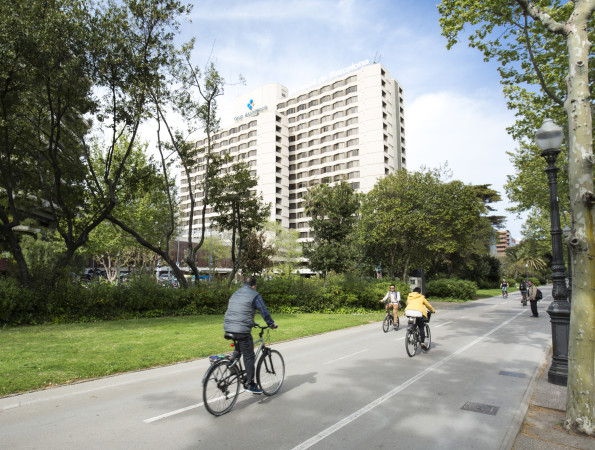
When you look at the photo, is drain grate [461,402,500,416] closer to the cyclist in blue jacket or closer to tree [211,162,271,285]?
the cyclist in blue jacket

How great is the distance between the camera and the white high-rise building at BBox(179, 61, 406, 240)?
74.1m

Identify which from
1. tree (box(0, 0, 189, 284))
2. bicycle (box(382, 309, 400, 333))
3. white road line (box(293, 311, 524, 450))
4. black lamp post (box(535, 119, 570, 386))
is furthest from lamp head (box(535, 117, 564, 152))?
tree (box(0, 0, 189, 284))

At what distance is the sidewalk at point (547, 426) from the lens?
4.07 m

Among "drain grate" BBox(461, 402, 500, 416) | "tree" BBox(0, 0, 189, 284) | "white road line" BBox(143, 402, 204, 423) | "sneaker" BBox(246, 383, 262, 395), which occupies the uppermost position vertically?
"tree" BBox(0, 0, 189, 284)

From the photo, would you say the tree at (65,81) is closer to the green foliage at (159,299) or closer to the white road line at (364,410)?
the green foliage at (159,299)

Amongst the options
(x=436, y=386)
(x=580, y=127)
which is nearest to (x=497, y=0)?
(x=580, y=127)

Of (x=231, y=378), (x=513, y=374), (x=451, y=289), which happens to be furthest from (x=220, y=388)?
(x=451, y=289)

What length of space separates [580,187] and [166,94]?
18.6m

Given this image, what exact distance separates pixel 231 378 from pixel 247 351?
421mm

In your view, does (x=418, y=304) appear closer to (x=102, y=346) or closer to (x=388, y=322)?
(x=388, y=322)

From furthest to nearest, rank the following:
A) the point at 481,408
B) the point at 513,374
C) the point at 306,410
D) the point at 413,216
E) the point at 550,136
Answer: the point at 413,216
the point at 513,374
the point at 550,136
the point at 481,408
the point at 306,410

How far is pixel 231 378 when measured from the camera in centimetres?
525

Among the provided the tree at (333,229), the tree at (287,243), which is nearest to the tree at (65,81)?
the tree at (333,229)

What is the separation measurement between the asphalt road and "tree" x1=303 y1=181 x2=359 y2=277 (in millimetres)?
15215
